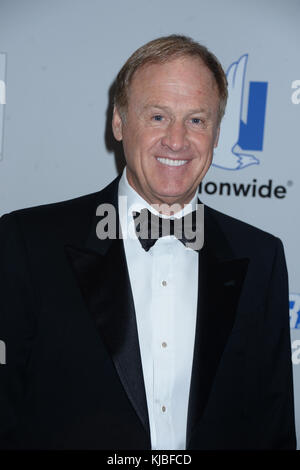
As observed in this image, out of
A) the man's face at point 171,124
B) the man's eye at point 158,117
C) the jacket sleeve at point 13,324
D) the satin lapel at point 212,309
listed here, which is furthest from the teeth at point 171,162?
the jacket sleeve at point 13,324

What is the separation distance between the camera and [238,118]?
2.39m

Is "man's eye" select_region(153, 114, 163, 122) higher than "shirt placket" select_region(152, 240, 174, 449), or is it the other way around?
"man's eye" select_region(153, 114, 163, 122)

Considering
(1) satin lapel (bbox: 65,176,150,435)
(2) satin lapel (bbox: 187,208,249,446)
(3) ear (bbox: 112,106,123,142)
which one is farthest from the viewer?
(3) ear (bbox: 112,106,123,142)

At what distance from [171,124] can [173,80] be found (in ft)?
0.51

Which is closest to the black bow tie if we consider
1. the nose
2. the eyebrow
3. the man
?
the man

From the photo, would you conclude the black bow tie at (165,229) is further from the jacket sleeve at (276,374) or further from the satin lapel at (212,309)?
the jacket sleeve at (276,374)

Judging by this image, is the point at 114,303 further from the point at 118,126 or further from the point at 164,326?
the point at 118,126

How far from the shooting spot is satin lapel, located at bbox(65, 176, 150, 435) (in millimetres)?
1626

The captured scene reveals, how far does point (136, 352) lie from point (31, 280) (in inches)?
17.5

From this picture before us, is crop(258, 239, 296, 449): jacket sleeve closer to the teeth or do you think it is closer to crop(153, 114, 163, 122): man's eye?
the teeth

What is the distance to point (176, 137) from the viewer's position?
5.57 feet

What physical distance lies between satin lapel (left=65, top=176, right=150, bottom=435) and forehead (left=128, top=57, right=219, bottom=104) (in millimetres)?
546

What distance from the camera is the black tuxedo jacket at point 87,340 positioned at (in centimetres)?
167
